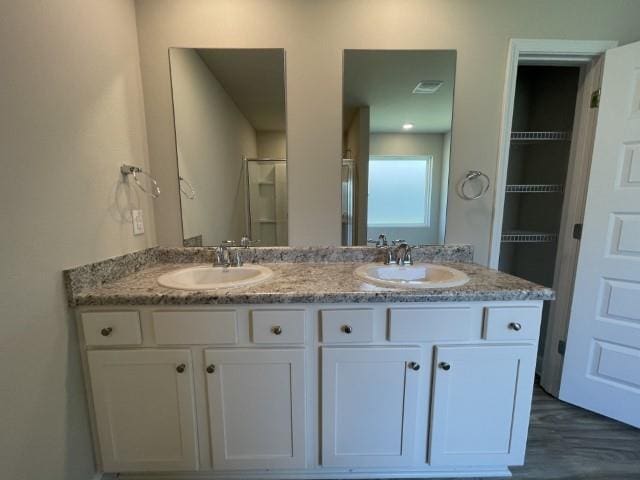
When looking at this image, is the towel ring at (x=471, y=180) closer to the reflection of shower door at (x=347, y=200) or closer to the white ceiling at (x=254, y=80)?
the reflection of shower door at (x=347, y=200)

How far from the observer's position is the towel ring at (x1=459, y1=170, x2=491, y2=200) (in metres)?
1.53

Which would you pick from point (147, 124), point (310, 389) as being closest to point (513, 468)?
point (310, 389)

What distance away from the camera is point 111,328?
1.05 metres

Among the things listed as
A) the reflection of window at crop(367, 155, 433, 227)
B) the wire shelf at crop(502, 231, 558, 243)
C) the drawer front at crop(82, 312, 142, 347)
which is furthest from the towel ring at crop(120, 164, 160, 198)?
the wire shelf at crop(502, 231, 558, 243)

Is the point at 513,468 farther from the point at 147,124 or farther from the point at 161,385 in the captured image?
the point at 147,124

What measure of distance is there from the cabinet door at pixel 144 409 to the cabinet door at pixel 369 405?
1.91ft

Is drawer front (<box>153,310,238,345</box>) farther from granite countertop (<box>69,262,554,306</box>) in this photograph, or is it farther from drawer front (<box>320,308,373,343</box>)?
drawer front (<box>320,308,373,343</box>)

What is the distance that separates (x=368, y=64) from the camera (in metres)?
1.44

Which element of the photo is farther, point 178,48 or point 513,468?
point 178,48

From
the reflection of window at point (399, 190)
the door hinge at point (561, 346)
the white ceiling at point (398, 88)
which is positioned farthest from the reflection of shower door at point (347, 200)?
the door hinge at point (561, 346)

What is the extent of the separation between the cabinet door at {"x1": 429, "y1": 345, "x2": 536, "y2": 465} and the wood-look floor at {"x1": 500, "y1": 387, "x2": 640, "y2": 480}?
288 mm

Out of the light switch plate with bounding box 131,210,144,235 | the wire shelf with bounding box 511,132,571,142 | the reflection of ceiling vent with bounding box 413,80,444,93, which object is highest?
the reflection of ceiling vent with bounding box 413,80,444,93

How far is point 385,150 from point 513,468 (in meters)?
1.72

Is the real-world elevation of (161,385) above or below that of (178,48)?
below
